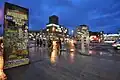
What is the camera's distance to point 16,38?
12844 mm

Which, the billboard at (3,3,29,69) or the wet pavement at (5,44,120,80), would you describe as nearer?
the wet pavement at (5,44,120,80)

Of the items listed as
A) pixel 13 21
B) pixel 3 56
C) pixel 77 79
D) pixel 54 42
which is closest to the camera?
pixel 77 79

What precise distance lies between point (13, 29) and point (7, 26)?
0.56m

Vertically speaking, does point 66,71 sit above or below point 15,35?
below

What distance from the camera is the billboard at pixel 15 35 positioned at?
12016mm

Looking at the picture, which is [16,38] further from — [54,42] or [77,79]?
[54,42]

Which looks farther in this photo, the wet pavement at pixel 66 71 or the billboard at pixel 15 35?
the billboard at pixel 15 35

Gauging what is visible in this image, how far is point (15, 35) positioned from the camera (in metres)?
12.8

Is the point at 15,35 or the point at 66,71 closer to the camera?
the point at 66,71

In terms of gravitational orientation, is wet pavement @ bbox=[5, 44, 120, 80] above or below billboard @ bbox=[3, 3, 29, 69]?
below

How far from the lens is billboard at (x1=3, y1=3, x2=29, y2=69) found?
12.0 m

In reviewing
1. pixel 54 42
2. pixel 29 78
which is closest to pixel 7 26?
pixel 29 78

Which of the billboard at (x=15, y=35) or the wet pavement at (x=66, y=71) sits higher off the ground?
the billboard at (x=15, y=35)

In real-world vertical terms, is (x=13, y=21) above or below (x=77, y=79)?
above
